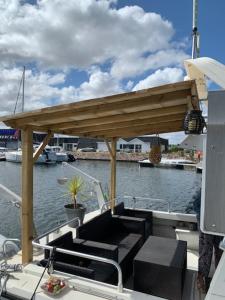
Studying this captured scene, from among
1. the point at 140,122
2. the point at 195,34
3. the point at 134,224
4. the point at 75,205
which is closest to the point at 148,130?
the point at 140,122

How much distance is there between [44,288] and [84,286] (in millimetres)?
427

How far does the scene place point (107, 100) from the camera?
3299 millimetres

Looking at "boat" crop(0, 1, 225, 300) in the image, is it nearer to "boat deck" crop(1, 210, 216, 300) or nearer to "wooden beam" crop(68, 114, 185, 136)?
"boat deck" crop(1, 210, 216, 300)

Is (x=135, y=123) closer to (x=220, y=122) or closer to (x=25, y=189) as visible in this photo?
(x=25, y=189)

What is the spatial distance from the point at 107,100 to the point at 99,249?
1.95 metres

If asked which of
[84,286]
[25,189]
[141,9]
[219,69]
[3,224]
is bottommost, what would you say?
[3,224]

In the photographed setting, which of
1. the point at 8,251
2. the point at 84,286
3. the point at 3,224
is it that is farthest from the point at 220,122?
the point at 3,224

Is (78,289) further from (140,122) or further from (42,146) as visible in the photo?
(140,122)

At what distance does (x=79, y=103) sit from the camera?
11.3 feet

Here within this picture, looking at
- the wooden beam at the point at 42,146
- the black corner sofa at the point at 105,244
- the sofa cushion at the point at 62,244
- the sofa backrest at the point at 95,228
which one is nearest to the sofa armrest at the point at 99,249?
the black corner sofa at the point at 105,244

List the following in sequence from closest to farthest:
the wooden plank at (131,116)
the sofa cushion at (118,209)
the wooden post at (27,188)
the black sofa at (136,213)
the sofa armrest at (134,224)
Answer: the wooden plank at (131,116)
the wooden post at (27,188)
the sofa armrest at (134,224)
the sofa cushion at (118,209)
the black sofa at (136,213)

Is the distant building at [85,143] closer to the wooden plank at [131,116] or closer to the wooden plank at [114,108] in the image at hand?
the wooden plank at [131,116]

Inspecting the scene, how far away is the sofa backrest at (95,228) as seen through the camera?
177 inches

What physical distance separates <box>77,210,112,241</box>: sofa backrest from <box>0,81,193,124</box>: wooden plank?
1.86 meters
